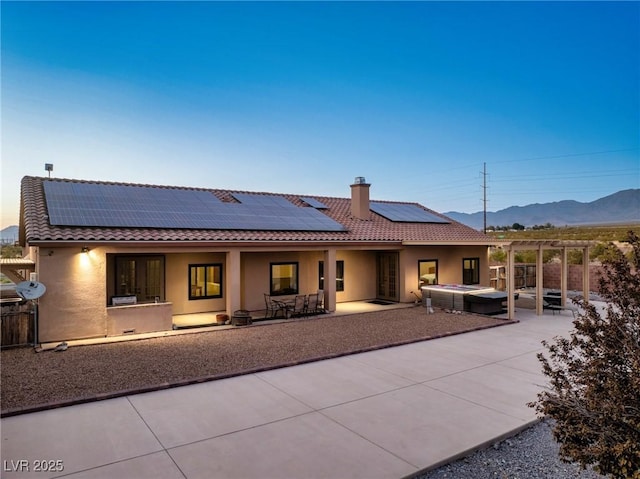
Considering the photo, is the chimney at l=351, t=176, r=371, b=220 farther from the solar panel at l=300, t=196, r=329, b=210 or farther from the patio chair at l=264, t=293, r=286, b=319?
the patio chair at l=264, t=293, r=286, b=319

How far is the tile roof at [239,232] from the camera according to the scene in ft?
34.9

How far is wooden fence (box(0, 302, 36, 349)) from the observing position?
962cm

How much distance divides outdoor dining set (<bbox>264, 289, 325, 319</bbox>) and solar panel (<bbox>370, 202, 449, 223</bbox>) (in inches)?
273

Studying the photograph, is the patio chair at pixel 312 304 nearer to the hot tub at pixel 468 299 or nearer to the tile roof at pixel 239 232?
the tile roof at pixel 239 232

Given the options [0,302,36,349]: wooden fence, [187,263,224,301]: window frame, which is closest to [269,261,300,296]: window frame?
[187,263,224,301]: window frame

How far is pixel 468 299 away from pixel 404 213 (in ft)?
24.7

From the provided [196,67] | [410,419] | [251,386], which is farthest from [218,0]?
[410,419]

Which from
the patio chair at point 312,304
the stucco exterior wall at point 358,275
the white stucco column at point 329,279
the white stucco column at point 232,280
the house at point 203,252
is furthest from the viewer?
the stucco exterior wall at point 358,275

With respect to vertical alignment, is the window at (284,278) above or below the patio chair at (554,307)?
above

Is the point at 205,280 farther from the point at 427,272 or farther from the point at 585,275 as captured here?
the point at 585,275

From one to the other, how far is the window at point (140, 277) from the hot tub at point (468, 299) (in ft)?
33.7

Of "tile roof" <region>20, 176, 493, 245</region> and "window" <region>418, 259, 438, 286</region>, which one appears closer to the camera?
"tile roof" <region>20, 176, 493, 245</region>

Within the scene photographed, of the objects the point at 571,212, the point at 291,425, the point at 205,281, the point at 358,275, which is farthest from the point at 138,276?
the point at 571,212

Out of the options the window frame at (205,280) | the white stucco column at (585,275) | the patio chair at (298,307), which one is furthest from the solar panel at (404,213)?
the window frame at (205,280)
